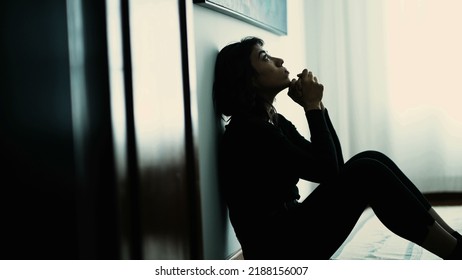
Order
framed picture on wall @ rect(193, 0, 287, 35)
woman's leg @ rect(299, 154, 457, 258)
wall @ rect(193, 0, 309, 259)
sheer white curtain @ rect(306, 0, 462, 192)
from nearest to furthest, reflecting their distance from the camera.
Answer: woman's leg @ rect(299, 154, 457, 258) → wall @ rect(193, 0, 309, 259) → framed picture on wall @ rect(193, 0, 287, 35) → sheer white curtain @ rect(306, 0, 462, 192)

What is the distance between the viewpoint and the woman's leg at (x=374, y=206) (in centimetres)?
131

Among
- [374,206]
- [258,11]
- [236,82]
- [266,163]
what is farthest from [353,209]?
[258,11]

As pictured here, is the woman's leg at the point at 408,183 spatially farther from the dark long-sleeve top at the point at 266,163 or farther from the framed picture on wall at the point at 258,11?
the framed picture on wall at the point at 258,11

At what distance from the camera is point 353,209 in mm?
1359

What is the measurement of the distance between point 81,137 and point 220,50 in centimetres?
90

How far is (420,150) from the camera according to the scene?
109 inches

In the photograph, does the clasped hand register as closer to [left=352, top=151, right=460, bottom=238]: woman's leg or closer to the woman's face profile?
the woman's face profile

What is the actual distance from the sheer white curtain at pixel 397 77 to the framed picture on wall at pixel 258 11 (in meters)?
0.61

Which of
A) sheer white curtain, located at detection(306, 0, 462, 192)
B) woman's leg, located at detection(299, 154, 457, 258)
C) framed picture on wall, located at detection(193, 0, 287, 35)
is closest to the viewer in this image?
woman's leg, located at detection(299, 154, 457, 258)

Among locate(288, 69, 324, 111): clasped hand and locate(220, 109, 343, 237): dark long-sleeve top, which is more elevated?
locate(288, 69, 324, 111): clasped hand

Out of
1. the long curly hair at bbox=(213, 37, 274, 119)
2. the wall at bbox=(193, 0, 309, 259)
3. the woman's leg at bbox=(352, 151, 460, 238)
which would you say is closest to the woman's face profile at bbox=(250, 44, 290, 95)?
the long curly hair at bbox=(213, 37, 274, 119)

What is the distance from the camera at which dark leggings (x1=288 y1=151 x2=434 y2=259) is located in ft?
4.33

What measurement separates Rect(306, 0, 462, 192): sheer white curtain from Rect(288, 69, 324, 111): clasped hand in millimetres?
1344
